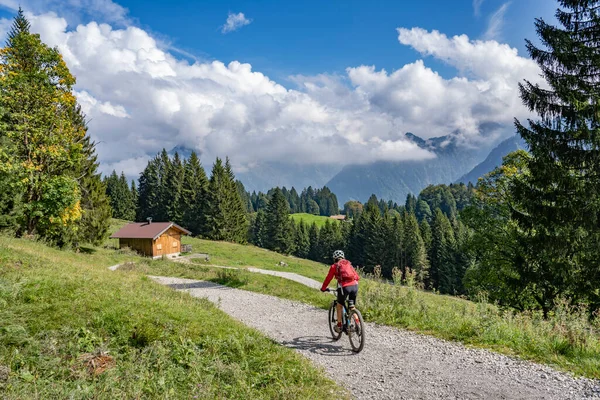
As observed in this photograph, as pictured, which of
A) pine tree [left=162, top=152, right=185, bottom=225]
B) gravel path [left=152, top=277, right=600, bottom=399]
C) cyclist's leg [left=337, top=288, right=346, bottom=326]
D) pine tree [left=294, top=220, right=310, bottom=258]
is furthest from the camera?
pine tree [left=294, top=220, right=310, bottom=258]

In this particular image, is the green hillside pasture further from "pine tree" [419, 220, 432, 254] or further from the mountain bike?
"pine tree" [419, 220, 432, 254]

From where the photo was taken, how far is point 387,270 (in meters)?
78.6

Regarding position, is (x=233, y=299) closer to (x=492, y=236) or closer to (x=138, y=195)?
(x=492, y=236)

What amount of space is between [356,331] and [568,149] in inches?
450

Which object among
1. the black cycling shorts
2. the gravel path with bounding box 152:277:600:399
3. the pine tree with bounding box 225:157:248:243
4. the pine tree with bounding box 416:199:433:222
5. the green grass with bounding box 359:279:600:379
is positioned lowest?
the gravel path with bounding box 152:277:600:399

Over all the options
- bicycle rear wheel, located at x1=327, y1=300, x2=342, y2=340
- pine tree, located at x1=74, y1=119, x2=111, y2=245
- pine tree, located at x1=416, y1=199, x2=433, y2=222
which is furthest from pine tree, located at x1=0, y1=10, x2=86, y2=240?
pine tree, located at x1=416, y1=199, x2=433, y2=222

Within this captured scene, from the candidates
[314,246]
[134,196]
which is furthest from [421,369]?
[134,196]

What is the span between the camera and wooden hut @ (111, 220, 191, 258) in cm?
4347

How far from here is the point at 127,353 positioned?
596 centimetres

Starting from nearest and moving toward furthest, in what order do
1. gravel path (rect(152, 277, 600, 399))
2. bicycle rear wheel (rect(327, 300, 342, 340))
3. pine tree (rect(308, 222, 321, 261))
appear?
gravel path (rect(152, 277, 600, 399))
bicycle rear wheel (rect(327, 300, 342, 340))
pine tree (rect(308, 222, 321, 261))

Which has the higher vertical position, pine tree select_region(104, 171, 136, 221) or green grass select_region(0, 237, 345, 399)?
pine tree select_region(104, 171, 136, 221)

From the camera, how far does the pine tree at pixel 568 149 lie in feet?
39.7

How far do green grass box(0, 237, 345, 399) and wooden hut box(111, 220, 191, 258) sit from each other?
124 feet

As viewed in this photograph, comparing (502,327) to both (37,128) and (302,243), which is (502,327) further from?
(302,243)
